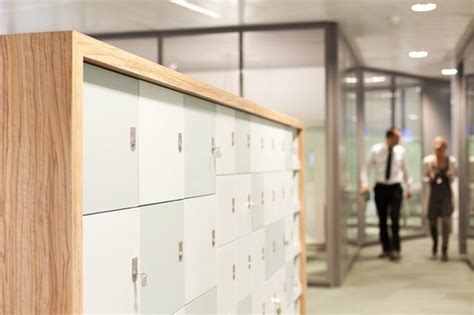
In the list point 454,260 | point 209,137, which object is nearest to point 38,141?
point 209,137

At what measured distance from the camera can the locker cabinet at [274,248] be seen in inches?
169

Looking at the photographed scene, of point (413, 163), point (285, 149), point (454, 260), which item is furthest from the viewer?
point (413, 163)

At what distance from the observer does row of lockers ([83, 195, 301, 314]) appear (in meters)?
1.99

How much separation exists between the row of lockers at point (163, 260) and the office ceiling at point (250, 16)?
3.76m

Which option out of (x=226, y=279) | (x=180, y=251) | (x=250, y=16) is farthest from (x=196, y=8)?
(x=180, y=251)

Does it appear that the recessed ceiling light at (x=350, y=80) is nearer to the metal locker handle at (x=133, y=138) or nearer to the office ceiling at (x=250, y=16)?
the office ceiling at (x=250, y=16)

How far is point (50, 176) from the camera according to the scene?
177cm

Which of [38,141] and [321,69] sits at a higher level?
[321,69]

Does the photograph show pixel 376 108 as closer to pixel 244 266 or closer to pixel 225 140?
pixel 244 266

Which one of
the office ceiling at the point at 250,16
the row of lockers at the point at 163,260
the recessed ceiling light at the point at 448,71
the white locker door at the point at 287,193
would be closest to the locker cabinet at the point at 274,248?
the white locker door at the point at 287,193

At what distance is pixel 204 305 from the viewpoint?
299 centimetres

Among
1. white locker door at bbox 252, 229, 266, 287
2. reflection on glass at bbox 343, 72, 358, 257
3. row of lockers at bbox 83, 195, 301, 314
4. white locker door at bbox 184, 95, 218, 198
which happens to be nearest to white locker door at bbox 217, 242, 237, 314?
row of lockers at bbox 83, 195, 301, 314

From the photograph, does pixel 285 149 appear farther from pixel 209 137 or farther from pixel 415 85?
pixel 415 85

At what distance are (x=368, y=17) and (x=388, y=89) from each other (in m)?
5.53
